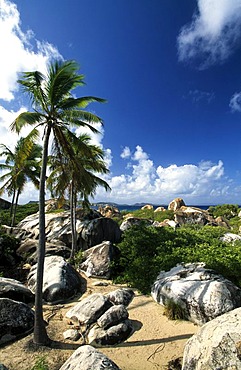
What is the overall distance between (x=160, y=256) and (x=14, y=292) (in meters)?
7.79

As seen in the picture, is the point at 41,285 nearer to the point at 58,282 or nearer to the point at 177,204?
the point at 58,282

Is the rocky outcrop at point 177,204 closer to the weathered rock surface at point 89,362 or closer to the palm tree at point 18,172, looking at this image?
the palm tree at point 18,172

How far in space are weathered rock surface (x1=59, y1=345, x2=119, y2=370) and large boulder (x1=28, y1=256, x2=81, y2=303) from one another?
5.62 m

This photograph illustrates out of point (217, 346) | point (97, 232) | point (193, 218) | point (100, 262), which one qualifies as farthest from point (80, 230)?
point (193, 218)

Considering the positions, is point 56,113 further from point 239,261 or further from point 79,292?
point 239,261

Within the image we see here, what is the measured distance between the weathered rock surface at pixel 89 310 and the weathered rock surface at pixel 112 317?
0.38 meters

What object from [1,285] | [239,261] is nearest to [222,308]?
[239,261]

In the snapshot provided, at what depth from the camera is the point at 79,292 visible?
38.7 feet

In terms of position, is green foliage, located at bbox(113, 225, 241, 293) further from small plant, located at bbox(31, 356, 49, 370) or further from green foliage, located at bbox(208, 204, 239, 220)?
green foliage, located at bbox(208, 204, 239, 220)

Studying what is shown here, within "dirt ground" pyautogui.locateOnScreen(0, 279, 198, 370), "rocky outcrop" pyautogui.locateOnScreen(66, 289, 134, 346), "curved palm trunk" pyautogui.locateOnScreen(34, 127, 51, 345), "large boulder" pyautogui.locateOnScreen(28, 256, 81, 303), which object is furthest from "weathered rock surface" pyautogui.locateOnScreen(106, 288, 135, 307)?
"curved palm trunk" pyautogui.locateOnScreen(34, 127, 51, 345)

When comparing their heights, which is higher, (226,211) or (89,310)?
(226,211)

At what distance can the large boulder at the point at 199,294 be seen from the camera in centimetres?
775

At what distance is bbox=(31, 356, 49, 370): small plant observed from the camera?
5803 millimetres

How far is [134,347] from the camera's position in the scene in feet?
23.4
